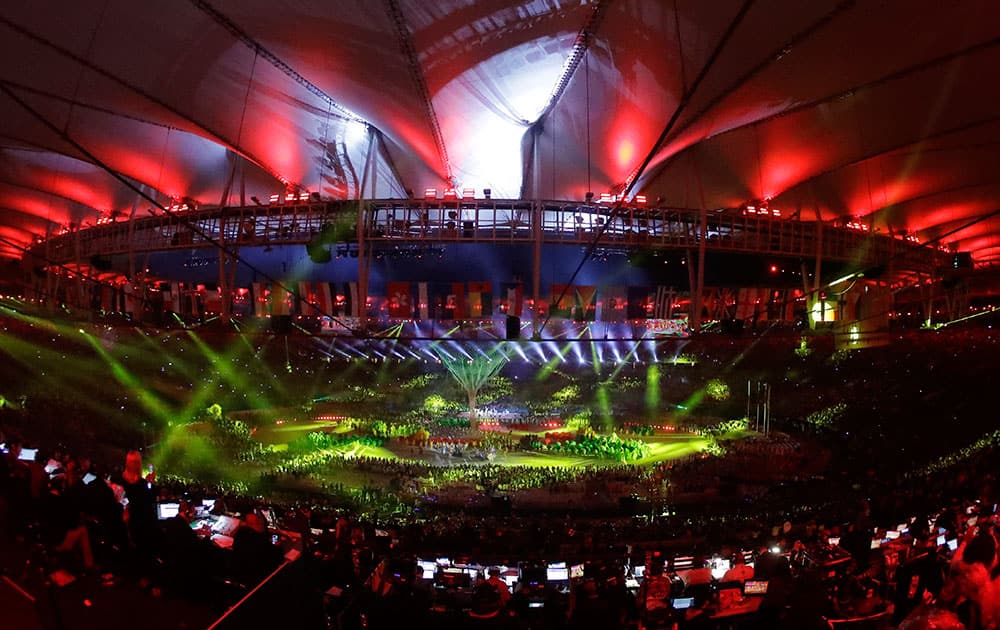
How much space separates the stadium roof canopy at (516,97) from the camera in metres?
11.7

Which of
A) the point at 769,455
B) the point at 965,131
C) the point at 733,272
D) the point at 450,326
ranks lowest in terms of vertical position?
the point at 769,455

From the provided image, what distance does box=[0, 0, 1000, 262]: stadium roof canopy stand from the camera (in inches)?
461

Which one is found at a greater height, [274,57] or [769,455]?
[274,57]

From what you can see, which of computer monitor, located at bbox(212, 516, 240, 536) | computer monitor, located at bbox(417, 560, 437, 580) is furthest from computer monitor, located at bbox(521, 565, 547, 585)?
computer monitor, located at bbox(212, 516, 240, 536)

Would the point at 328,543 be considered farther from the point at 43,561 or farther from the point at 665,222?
the point at 665,222

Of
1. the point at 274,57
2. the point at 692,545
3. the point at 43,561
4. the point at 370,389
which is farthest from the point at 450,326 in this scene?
the point at 43,561

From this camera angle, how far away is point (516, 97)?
1659cm

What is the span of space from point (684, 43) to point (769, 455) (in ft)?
35.9

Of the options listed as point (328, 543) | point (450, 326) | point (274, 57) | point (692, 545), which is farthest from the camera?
point (450, 326)

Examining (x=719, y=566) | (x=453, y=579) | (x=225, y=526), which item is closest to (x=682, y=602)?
(x=719, y=566)

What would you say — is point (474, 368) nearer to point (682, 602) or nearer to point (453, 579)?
point (453, 579)

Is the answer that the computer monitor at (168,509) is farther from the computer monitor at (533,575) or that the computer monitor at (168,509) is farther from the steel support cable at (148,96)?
the steel support cable at (148,96)

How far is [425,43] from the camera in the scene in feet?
42.5

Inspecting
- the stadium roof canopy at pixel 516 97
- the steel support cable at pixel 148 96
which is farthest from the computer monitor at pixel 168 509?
the steel support cable at pixel 148 96
